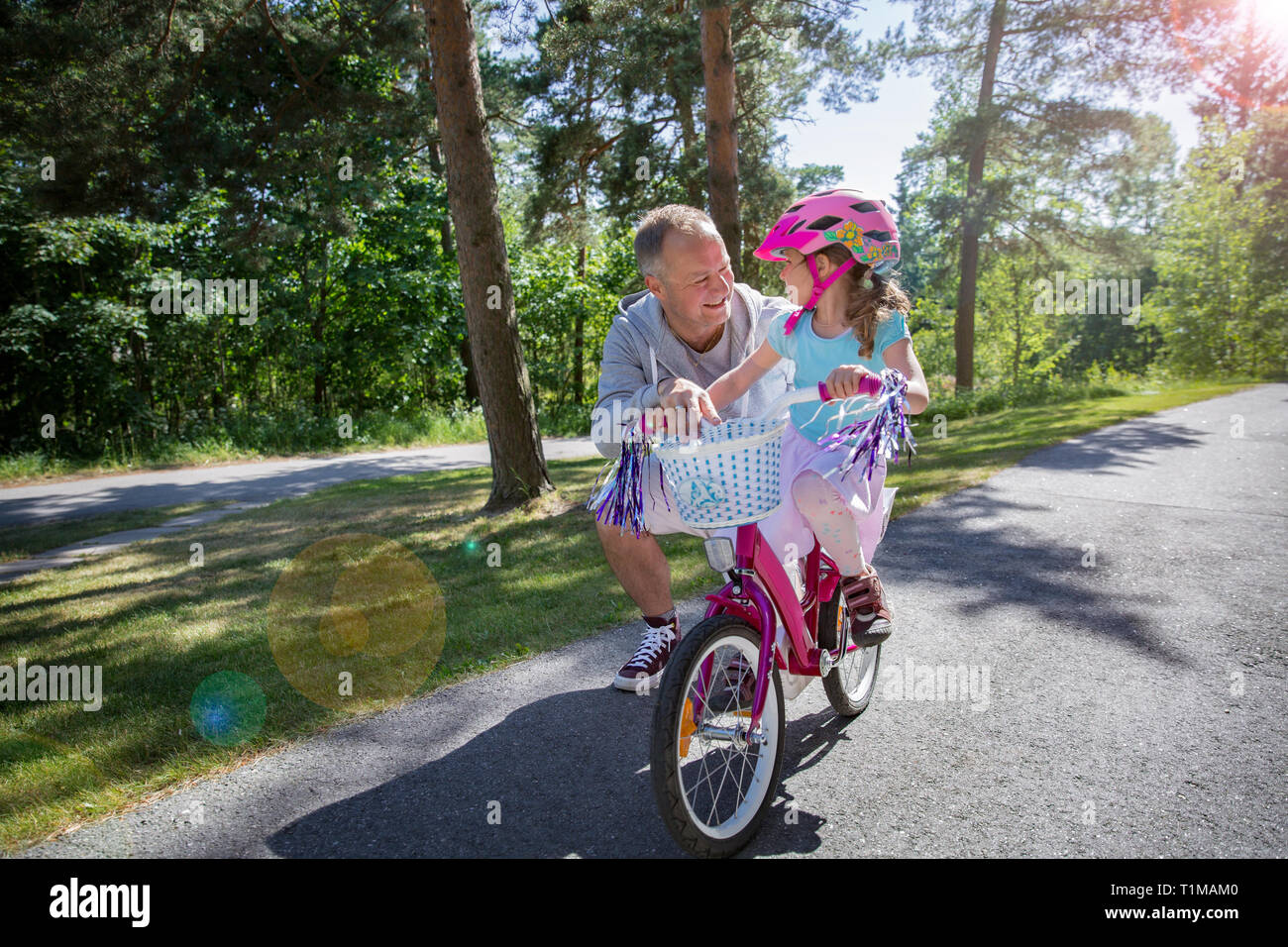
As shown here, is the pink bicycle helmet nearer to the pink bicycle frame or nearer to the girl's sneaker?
the pink bicycle frame

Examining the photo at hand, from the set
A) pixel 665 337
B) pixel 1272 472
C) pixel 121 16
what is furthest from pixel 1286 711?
pixel 121 16

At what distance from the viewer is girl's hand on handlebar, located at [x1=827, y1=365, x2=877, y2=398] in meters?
2.17

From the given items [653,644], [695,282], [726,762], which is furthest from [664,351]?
[726,762]

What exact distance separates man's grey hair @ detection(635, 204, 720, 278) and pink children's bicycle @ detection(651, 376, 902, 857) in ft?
2.60

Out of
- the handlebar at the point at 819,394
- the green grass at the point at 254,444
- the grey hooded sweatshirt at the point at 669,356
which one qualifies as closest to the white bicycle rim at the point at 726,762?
the handlebar at the point at 819,394

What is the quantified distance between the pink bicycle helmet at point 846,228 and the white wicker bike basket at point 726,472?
0.70 metres

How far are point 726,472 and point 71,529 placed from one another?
897 cm

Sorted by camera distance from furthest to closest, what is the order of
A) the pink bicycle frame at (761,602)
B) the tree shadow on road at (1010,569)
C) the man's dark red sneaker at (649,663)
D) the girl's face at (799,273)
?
the tree shadow on road at (1010,569)
the man's dark red sneaker at (649,663)
the girl's face at (799,273)
the pink bicycle frame at (761,602)

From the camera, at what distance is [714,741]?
2432 millimetres

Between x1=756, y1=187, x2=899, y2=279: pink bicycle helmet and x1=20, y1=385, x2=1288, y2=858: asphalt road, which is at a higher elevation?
x1=756, y1=187, x2=899, y2=279: pink bicycle helmet

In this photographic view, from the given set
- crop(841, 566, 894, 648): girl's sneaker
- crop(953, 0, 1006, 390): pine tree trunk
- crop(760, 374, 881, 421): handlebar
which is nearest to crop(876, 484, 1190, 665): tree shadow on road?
crop(841, 566, 894, 648): girl's sneaker

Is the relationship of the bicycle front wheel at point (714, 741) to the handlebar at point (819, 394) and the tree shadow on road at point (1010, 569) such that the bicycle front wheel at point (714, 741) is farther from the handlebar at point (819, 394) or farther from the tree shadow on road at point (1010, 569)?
the tree shadow on road at point (1010, 569)

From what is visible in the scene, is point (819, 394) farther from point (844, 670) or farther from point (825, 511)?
point (844, 670)

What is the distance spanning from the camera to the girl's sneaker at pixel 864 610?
2861 millimetres
